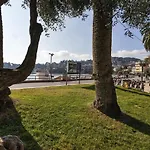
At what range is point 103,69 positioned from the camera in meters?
10.0

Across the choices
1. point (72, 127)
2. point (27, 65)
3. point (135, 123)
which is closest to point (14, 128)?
point (72, 127)

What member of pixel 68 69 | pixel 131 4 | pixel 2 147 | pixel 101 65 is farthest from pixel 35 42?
pixel 68 69

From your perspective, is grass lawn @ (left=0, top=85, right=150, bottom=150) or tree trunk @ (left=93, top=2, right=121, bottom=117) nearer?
grass lawn @ (left=0, top=85, right=150, bottom=150)

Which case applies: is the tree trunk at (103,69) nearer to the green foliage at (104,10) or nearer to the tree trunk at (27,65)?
the green foliage at (104,10)

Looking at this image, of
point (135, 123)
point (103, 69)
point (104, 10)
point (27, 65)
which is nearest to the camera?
point (27, 65)

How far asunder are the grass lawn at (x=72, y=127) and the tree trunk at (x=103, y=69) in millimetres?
394

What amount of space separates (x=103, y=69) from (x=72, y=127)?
8.46ft

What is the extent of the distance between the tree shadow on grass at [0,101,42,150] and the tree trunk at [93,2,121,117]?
3008 mm

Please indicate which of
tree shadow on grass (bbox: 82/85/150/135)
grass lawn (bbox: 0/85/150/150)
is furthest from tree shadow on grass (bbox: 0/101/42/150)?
tree shadow on grass (bbox: 82/85/150/135)

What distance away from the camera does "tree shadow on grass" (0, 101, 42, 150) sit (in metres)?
7.30

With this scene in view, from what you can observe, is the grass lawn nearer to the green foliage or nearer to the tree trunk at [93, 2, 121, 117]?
the tree trunk at [93, 2, 121, 117]

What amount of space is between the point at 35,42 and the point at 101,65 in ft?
18.0

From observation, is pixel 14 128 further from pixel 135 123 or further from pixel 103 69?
pixel 135 123

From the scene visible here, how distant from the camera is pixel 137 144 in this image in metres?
7.93
